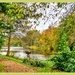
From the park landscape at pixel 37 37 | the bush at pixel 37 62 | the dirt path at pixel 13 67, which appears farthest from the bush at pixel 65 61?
the dirt path at pixel 13 67

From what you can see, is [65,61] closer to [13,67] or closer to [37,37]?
[37,37]

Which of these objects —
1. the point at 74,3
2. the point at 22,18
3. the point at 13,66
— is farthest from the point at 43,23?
the point at 13,66

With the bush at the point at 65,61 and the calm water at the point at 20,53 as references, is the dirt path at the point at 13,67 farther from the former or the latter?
the bush at the point at 65,61

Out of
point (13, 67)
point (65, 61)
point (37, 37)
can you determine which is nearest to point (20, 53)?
point (13, 67)

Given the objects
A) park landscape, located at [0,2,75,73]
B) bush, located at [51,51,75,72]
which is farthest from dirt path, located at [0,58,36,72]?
bush, located at [51,51,75,72]

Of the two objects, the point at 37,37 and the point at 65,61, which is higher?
the point at 37,37

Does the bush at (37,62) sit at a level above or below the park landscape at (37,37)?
below

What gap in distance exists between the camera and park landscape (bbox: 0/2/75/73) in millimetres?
3502

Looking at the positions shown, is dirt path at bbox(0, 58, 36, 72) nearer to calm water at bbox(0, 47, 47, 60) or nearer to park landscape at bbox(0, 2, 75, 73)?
park landscape at bbox(0, 2, 75, 73)

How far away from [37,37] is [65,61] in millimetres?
560

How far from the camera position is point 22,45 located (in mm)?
3523

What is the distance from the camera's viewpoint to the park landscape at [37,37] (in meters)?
3.50

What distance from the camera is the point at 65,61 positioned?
11.6 ft

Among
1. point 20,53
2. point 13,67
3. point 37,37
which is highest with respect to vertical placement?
point 37,37
